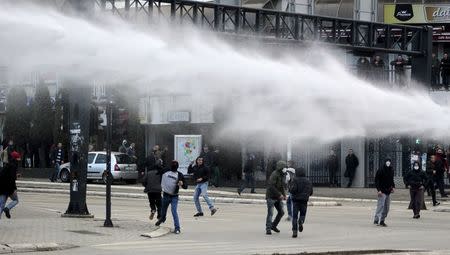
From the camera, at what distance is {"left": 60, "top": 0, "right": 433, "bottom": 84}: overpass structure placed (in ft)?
108

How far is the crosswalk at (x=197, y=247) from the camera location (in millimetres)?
18344

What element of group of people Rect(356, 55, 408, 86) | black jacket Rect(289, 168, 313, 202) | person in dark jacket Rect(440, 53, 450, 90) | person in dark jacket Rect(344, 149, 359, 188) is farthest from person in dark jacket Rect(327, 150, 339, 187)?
black jacket Rect(289, 168, 313, 202)

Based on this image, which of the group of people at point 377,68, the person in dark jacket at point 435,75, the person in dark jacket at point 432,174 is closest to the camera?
the person in dark jacket at point 432,174

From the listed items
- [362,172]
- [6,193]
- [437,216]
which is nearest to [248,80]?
[437,216]

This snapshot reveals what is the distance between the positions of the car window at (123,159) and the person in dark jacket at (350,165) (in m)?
11.1

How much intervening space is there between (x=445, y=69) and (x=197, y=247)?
2866 centimetres

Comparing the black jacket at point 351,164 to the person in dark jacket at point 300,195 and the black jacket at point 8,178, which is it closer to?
the person in dark jacket at point 300,195

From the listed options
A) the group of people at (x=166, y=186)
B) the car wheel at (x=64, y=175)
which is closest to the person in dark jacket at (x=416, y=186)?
the group of people at (x=166, y=186)

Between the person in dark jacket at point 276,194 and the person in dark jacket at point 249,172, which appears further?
the person in dark jacket at point 249,172

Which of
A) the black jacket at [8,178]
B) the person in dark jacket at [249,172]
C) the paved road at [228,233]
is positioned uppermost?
the black jacket at [8,178]

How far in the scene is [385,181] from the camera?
2572cm

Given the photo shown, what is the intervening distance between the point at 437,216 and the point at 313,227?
642 cm

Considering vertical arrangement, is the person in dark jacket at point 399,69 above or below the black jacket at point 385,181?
above

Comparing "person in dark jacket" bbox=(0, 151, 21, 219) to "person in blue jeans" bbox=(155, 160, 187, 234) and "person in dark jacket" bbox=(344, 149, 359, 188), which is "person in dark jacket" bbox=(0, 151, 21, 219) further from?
"person in dark jacket" bbox=(344, 149, 359, 188)
